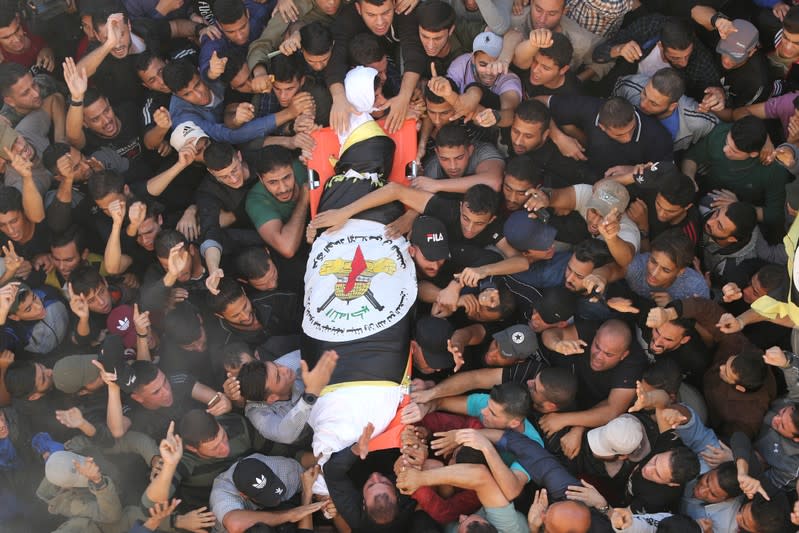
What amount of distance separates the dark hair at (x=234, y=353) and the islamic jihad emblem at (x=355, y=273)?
1.70 feet

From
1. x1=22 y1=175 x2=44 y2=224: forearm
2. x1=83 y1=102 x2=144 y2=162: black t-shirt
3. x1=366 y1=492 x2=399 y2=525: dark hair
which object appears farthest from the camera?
x1=83 y1=102 x2=144 y2=162: black t-shirt

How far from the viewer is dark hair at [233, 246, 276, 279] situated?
22.3 feet

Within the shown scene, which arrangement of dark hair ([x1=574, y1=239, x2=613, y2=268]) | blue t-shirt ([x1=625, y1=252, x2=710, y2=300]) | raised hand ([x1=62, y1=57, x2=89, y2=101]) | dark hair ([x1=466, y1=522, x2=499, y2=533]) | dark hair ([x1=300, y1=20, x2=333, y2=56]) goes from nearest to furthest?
1. dark hair ([x1=466, y1=522, x2=499, y2=533])
2. dark hair ([x1=574, y1=239, x2=613, y2=268])
3. blue t-shirt ([x1=625, y1=252, x2=710, y2=300])
4. raised hand ([x1=62, y1=57, x2=89, y2=101])
5. dark hair ([x1=300, y1=20, x2=333, y2=56])

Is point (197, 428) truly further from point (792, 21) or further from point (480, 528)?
point (792, 21)

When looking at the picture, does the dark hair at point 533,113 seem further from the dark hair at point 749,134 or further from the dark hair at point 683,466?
the dark hair at point 683,466

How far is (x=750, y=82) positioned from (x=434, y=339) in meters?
2.85

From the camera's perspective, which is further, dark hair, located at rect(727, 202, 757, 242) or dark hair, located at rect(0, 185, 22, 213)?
dark hair, located at rect(0, 185, 22, 213)

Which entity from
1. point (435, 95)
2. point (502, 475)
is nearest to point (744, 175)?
point (435, 95)

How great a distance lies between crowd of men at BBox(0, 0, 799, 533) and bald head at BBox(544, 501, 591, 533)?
0.06 feet

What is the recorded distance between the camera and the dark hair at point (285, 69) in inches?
282

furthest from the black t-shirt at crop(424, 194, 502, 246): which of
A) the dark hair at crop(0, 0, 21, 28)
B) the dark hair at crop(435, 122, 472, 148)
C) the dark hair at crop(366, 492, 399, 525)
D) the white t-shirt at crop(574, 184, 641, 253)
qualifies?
the dark hair at crop(0, 0, 21, 28)

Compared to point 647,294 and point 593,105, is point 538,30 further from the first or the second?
point 647,294

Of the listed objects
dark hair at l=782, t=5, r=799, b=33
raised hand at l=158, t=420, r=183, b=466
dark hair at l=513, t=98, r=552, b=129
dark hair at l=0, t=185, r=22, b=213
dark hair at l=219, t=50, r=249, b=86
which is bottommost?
raised hand at l=158, t=420, r=183, b=466

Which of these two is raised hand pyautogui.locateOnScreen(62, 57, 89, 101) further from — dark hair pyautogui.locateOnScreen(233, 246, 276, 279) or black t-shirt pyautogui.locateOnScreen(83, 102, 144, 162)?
dark hair pyautogui.locateOnScreen(233, 246, 276, 279)
